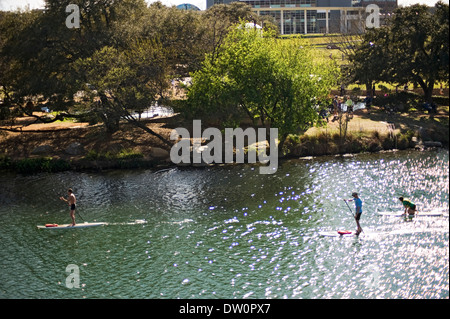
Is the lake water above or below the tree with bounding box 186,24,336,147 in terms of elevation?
below

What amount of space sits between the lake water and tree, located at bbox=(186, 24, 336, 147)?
6228mm

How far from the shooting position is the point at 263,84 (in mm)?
56188

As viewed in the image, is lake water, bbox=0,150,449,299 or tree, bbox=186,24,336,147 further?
tree, bbox=186,24,336,147

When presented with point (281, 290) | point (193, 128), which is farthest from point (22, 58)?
point (281, 290)

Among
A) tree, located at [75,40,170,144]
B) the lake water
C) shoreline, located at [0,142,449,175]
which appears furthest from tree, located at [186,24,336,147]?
the lake water

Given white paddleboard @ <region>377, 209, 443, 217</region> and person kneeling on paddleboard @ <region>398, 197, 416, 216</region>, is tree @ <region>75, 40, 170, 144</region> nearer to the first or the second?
white paddleboard @ <region>377, 209, 443, 217</region>

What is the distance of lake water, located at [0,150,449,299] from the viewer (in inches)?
1169

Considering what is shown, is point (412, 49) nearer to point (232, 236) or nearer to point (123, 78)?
point (123, 78)

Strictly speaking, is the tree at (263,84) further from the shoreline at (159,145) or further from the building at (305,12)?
the building at (305,12)

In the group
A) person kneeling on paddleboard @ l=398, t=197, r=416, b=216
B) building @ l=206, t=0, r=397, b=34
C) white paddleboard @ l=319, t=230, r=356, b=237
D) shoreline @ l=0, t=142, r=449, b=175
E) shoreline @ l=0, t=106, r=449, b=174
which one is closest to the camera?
white paddleboard @ l=319, t=230, r=356, b=237

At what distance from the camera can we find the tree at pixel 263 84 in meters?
55.3

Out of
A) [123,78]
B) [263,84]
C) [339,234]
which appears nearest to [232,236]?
[339,234]

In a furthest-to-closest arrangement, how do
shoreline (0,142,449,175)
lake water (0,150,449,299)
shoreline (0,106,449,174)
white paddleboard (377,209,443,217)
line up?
shoreline (0,106,449,174)
shoreline (0,142,449,175)
white paddleboard (377,209,443,217)
lake water (0,150,449,299)

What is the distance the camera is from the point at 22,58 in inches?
2482
